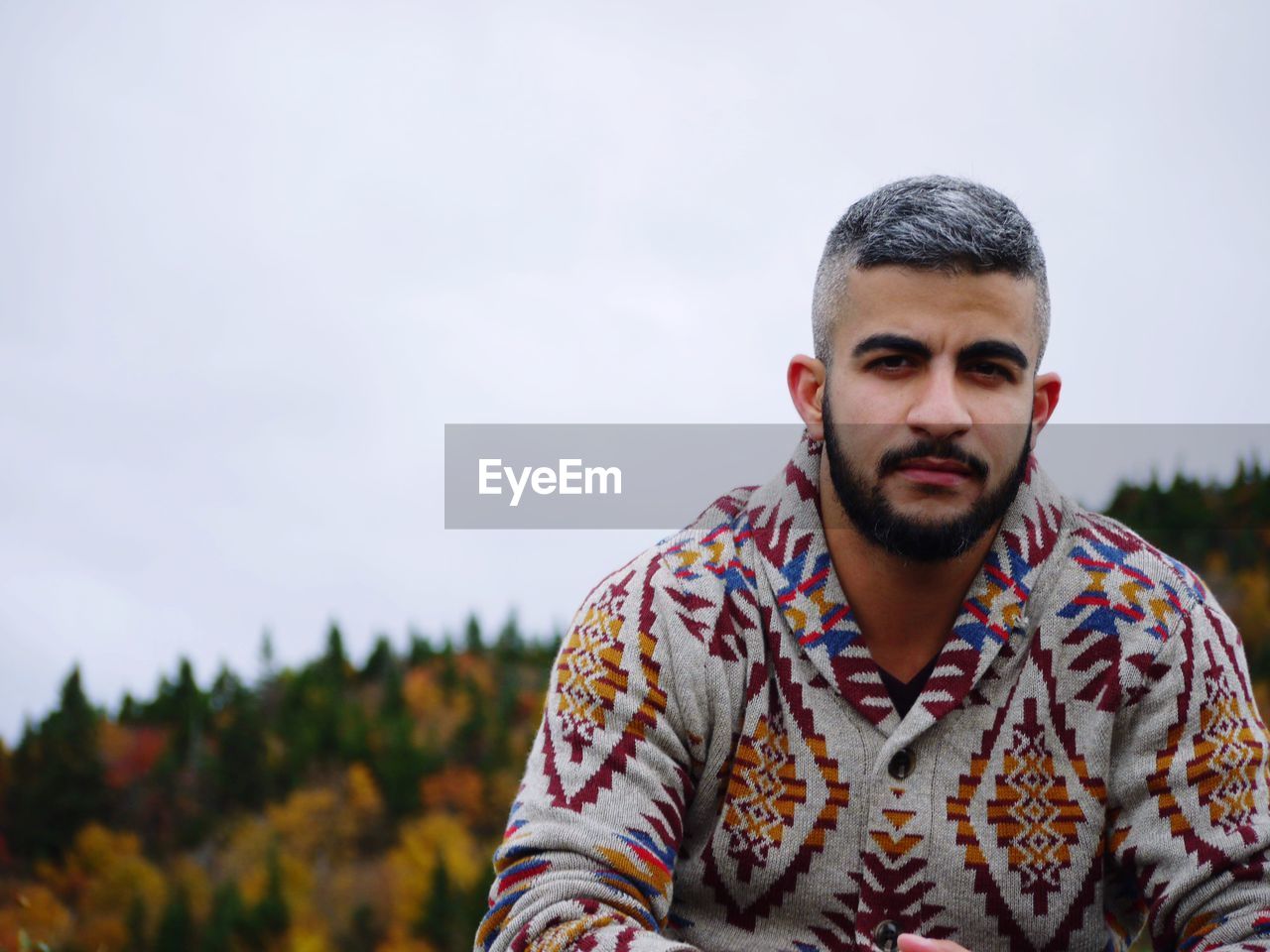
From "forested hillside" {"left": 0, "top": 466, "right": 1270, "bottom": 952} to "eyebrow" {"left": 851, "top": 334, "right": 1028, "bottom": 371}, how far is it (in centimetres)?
6434

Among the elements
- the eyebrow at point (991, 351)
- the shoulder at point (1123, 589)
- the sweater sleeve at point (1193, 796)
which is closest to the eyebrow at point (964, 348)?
the eyebrow at point (991, 351)

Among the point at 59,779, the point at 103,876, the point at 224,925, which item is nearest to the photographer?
the point at 224,925

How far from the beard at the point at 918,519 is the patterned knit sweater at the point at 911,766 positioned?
6.2 inches

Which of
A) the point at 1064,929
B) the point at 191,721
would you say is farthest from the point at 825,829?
the point at 191,721

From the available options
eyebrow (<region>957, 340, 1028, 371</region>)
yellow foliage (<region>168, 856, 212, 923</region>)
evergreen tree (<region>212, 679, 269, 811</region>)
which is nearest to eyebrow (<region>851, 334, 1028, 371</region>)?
eyebrow (<region>957, 340, 1028, 371</region>)

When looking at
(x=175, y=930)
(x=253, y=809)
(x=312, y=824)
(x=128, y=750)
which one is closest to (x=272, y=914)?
(x=175, y=930)

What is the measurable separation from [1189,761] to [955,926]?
24.7 inches

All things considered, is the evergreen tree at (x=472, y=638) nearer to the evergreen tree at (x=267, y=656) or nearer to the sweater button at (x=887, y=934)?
the evergreen tree at (x=267, y=656)

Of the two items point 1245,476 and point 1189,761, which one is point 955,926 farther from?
point 1245,476

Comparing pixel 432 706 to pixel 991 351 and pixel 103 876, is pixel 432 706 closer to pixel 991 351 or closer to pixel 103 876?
pixel 103 876

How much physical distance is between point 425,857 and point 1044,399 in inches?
2938

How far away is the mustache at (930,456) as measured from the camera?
10.3 feet

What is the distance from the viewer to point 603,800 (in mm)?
3029

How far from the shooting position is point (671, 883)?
3158mm
